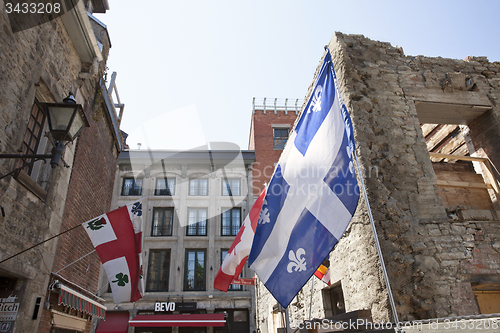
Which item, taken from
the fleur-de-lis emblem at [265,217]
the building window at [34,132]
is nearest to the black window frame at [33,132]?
the building window at [34,132]

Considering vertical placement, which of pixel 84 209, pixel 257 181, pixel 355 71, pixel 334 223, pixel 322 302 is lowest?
pixel 322 302

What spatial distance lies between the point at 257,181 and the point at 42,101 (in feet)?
52.3

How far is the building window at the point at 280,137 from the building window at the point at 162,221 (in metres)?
8.41

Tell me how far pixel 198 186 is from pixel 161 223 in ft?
10.7

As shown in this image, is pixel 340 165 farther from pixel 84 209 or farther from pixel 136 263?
pixel 84 209

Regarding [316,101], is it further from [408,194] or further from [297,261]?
[408,194]

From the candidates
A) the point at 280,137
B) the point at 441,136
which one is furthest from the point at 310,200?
the point at 280,137

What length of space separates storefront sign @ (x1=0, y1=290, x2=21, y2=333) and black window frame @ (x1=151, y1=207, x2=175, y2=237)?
14.6m

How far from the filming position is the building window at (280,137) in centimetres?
2214

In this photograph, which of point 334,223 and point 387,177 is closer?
point 334,223

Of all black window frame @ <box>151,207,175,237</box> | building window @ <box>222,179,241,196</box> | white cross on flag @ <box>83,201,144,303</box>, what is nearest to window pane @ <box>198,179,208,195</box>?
building window @ <box>222,179,241,196</box>

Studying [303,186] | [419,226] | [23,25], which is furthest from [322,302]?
[23,25]

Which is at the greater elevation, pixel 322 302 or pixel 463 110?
pixel 463 110

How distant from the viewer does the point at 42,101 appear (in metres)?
5.38
